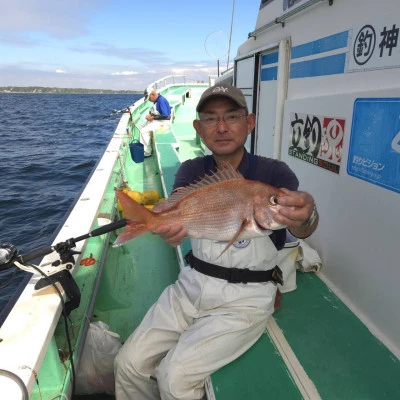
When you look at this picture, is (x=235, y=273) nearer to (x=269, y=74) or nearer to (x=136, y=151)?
(x=269, y=74)

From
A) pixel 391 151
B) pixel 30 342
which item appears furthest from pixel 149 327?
pixel 391 151

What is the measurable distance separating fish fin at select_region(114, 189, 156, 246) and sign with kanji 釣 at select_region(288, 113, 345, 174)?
1.84 meters

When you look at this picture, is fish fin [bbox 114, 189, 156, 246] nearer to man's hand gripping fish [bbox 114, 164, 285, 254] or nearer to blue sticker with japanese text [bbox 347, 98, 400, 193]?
man's hand gripping fish [bbox 114, 164, 285, 254]

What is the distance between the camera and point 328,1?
9.70 ft

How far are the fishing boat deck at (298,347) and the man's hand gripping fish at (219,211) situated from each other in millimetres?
871

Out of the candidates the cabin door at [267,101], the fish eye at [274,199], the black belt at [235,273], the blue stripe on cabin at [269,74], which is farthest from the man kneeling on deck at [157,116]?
the fish eye at [274,199]

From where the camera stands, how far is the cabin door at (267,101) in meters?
4.36

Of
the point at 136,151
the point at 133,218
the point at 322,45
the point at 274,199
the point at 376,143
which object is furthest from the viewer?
the point at 136,151

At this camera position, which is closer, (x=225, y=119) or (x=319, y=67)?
(x=225, y=119)

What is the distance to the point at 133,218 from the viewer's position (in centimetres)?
201

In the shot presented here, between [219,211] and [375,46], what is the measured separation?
1.68 m

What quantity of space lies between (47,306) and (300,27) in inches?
140

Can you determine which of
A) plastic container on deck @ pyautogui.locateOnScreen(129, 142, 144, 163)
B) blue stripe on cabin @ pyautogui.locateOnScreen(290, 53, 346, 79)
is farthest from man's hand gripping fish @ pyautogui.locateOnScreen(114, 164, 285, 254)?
plastic container on deck @ pyautogui.locateOnScreen(129, 142, 144, 163)

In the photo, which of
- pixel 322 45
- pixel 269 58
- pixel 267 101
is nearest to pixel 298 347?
pixel 322 45
